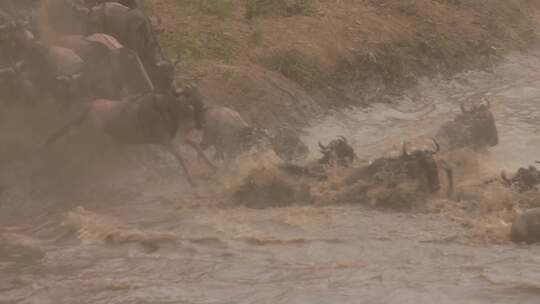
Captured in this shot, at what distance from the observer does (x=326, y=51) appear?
52.3 ft

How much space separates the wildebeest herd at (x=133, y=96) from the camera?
1031 centimetres

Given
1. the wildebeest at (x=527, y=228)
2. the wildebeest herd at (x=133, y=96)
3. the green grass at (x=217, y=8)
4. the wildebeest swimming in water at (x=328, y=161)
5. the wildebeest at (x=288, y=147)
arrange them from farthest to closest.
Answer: the green grass at (x=217, y=8), the wildebeest at (x=288, y=147), the wildebeest swimming in water at (x=328, y=161), the wildebeest herd at (x=133, y=96), the wildebeest at (x=527, y=228)

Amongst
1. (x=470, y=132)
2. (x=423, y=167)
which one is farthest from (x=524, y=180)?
(x=470, y=132)

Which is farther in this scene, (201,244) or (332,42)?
(332,42)

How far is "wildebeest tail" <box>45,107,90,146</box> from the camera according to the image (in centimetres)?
1087

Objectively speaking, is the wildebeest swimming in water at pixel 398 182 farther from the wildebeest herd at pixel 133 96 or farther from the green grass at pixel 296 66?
the green grass at pixel 296 66

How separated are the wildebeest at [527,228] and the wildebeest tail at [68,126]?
4909mm

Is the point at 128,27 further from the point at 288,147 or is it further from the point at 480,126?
the point at 480,126

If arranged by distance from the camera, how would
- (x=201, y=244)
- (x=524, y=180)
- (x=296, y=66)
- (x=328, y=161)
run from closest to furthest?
(x=201, y=244)
(x=524, y=180)
(x=328, y=161)
(x=296, y=66)

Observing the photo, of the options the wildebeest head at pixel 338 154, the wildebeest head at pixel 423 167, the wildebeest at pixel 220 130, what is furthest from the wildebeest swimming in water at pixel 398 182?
the wildebeest at pixel 220 130

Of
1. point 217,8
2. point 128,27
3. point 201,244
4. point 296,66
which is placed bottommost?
point 201,244

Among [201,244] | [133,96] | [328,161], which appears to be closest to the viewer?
[201,244]

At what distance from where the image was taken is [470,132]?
12.5 meters

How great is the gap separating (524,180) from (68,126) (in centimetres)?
495
